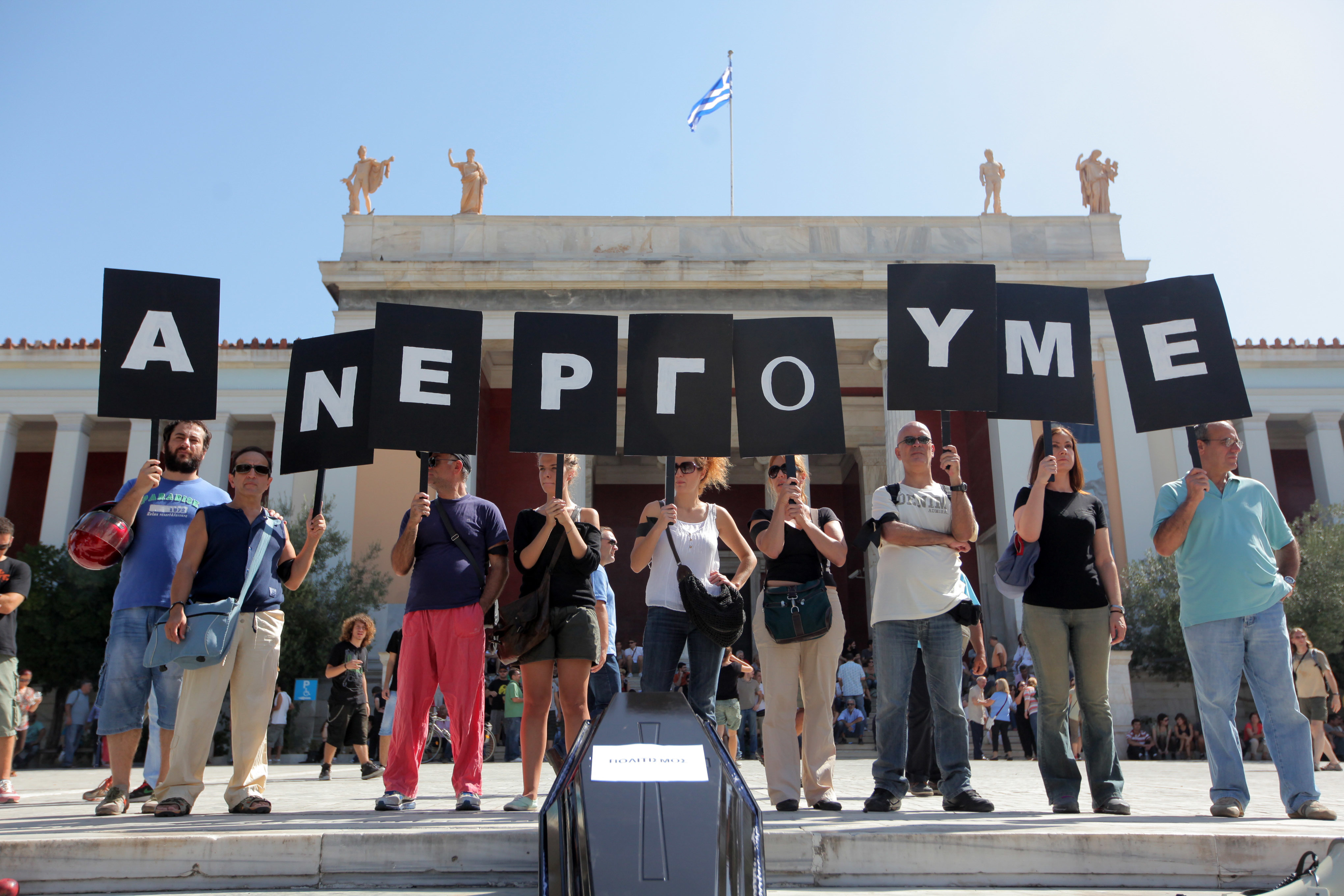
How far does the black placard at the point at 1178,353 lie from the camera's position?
5117 mm

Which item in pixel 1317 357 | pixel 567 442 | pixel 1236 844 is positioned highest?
pixel 1317 357

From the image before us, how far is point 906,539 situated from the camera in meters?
4.76

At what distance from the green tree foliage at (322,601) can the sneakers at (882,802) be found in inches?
561

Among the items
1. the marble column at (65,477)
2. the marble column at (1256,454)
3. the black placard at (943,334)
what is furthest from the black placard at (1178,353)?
the marble column at (65,477)

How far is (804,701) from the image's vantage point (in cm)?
483

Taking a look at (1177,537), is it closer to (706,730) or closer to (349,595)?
(706,730)

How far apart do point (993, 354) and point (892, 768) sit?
2.24 m

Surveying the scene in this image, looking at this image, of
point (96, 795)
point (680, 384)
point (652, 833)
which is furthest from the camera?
point (96, 795)

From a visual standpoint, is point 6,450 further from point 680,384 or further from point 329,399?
point 680,384

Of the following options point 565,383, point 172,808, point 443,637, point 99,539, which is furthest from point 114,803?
point 565,383

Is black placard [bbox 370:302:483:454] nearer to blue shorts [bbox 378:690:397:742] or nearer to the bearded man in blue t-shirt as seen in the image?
the bearded man in blue t-shirt

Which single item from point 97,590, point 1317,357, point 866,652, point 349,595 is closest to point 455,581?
point 349,595

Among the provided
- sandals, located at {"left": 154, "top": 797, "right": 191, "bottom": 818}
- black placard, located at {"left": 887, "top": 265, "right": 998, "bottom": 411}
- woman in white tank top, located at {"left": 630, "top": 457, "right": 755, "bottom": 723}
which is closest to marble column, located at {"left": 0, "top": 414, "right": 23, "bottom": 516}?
sandals, located at {"left": 154, "top": 797, "right": 191, "bottom": 818}

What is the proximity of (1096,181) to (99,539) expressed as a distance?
23914mm
